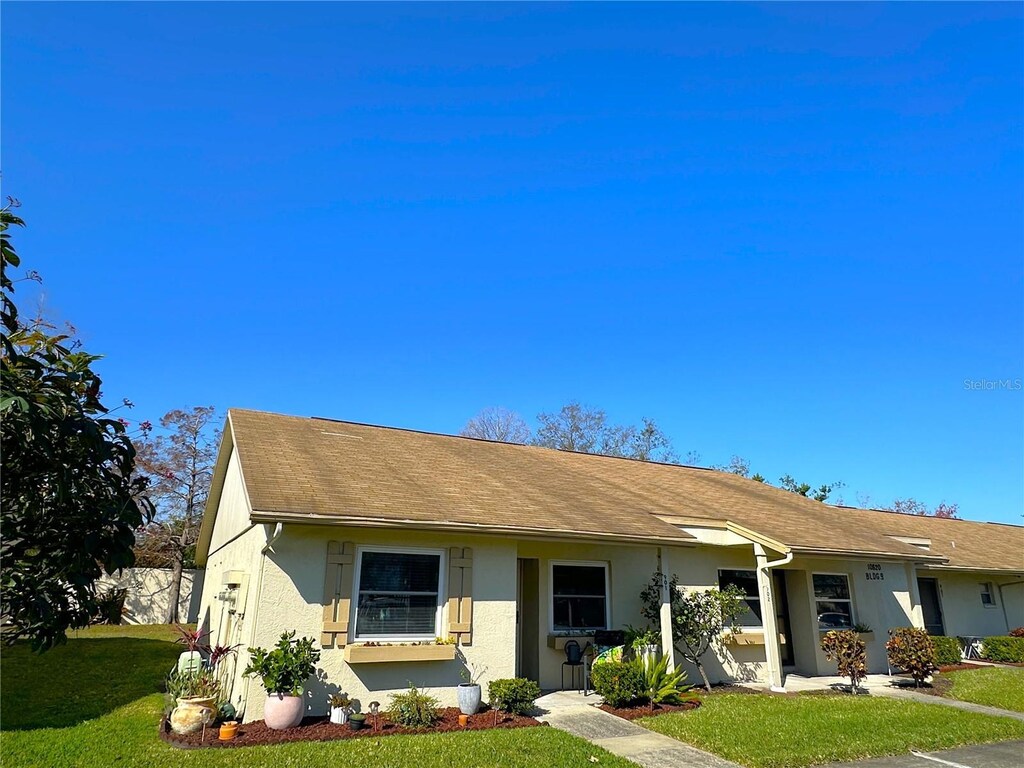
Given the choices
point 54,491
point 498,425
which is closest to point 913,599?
point 54,491

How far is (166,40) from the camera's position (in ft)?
32.8

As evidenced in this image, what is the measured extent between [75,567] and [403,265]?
31.6ft

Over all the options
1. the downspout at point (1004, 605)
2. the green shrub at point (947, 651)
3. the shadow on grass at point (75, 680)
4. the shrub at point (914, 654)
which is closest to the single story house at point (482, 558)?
the shrub at point (914, 654)

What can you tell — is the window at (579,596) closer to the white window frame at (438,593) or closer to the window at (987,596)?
the white window frame at (438,593)

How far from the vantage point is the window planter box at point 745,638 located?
12.1m

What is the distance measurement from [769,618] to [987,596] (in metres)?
14.7

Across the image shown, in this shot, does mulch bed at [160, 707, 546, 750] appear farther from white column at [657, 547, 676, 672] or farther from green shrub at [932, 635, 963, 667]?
green shrub at [932, 635, 963, 667]

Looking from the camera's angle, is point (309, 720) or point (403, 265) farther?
point (403, 265)

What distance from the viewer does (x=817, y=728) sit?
8461mm

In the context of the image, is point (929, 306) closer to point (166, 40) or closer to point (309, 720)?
point (309, 720)

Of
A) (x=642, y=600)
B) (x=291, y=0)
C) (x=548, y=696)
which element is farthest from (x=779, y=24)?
(x=548, y=696)

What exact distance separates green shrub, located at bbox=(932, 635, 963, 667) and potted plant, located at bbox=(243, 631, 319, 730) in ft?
55.9

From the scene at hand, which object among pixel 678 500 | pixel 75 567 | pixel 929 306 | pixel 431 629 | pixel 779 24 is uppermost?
pixel 779 24

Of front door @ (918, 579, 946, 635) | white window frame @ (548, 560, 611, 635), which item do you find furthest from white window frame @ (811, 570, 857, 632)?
front door @ (918, 579, 946, 635)
